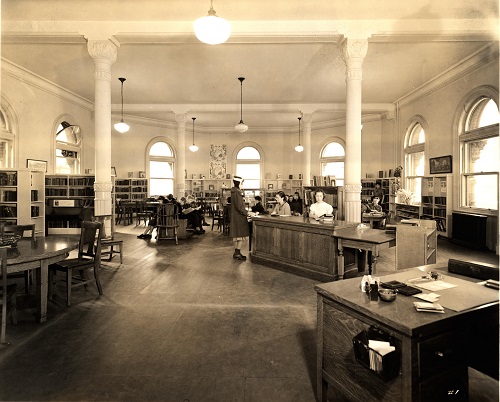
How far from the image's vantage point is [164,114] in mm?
14000

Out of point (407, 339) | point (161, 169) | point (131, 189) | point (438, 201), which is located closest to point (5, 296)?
point (407, 339)

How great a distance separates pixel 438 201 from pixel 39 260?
9752 millimetres

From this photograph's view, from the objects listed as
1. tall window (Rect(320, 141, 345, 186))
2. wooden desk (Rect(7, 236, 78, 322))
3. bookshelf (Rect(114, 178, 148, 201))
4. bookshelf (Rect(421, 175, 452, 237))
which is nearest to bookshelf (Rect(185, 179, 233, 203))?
bookshelf (Rect(114, 178, 148, 201))

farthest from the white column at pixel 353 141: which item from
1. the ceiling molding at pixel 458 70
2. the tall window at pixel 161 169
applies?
the tall window at pixel 161 169

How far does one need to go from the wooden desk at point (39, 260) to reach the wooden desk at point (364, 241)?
3.60 m

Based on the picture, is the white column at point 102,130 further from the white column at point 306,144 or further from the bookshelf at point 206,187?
the bookshelf at point 206,187

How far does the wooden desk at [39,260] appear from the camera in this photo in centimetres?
325

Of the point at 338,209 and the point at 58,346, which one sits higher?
the point at 338,209

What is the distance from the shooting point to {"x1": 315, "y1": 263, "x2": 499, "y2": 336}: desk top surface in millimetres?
1602

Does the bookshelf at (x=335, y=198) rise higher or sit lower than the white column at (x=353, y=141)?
lower

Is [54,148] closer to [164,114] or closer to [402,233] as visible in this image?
[164,114]

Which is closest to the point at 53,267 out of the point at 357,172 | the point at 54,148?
the point at 357,172

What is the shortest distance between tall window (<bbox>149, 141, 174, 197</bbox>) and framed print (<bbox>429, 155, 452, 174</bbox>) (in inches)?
434

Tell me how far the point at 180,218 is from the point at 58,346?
6.41 m
